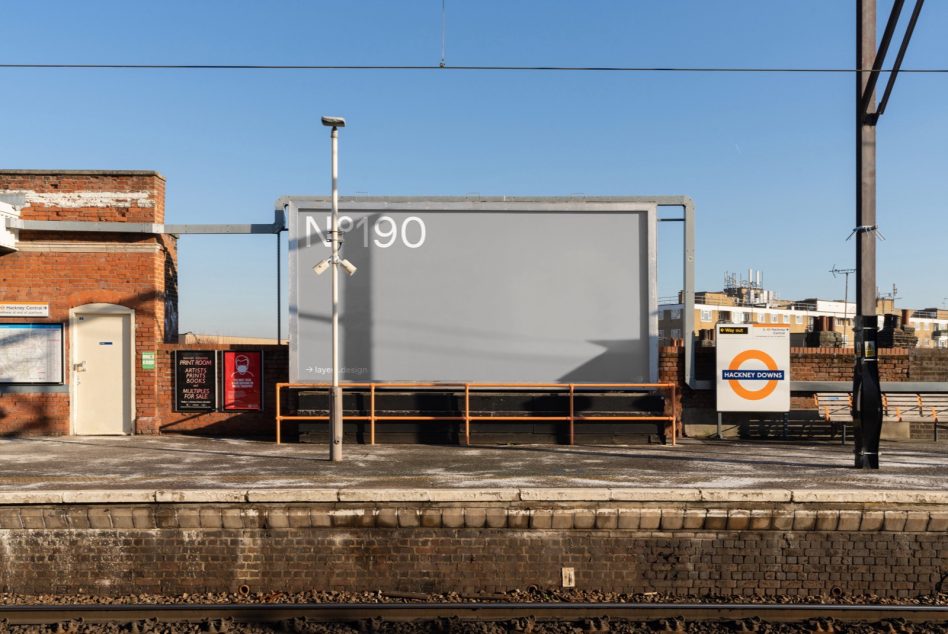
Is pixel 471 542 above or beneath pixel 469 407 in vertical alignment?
beneath

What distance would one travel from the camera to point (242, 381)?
552 inches

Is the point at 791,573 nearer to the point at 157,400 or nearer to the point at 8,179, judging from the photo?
the point at 157,400

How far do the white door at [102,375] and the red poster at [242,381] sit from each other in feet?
5.80

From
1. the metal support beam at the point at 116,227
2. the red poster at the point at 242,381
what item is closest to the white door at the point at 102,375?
the metal support beam at the point at 116,227

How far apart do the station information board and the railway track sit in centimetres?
724

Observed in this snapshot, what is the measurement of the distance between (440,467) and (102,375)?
733cm

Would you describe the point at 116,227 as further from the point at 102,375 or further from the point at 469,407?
the point at 469,407

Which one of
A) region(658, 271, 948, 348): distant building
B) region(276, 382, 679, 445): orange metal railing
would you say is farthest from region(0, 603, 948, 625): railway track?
region(658, 271, 948, 348): distant building

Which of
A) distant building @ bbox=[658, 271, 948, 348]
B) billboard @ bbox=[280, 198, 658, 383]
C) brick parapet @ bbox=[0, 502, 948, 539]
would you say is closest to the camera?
brick parapet @ bbox=[0, 502, 948, 539]

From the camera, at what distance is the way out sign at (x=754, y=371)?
44.4 feet

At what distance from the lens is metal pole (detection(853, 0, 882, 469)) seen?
1042 cm

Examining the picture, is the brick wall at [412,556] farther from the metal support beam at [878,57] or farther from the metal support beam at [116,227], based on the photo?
the metal support beam at [116,227]

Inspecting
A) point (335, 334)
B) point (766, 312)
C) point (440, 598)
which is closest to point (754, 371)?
point (335, 334)

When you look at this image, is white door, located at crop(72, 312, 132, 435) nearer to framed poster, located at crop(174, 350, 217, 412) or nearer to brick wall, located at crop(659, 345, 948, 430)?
framed poster, located at crop(174, 350, 217, 412)
